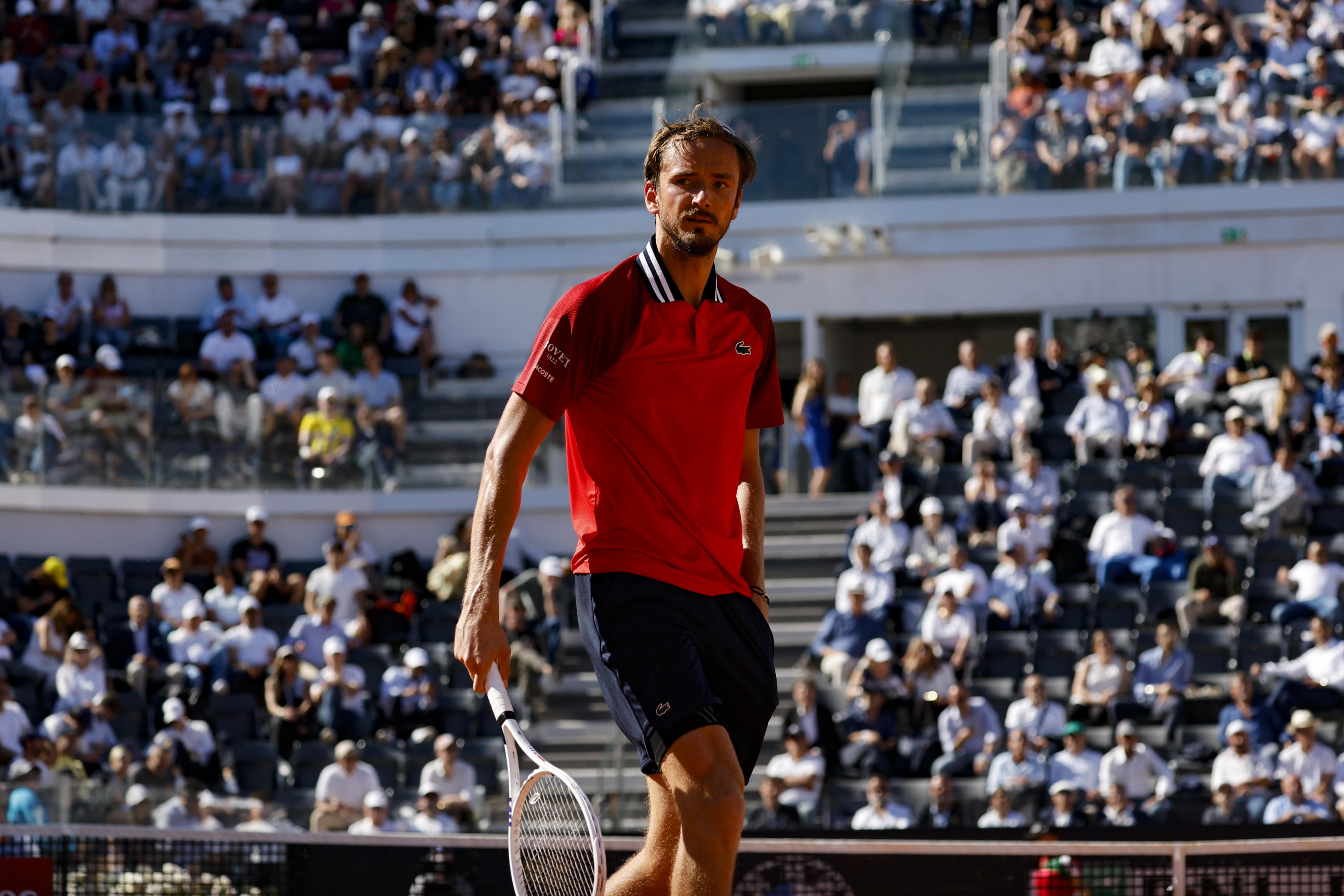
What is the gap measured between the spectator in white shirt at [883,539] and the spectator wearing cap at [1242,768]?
13.3 feet

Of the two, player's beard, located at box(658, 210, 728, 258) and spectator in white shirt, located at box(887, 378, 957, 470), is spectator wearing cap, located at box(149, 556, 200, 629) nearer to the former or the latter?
spectator in white shirt, located at box(887, 378, 957, 470)

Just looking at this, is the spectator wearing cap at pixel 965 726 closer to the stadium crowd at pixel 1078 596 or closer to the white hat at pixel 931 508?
the stadium crowd at pixel 1078 596

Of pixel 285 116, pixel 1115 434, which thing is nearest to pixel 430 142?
pixel 285 116

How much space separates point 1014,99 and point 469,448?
695 cm

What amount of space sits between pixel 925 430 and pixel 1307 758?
19.7 ft

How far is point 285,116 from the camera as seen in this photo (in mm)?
23312

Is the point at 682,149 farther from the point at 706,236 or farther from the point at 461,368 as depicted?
the point at 461,368

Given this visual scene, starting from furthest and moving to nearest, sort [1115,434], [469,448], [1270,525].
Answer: [469,448]
[1115,434]
[1270,525]

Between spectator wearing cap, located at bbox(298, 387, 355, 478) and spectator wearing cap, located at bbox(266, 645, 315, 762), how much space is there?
3546 millimetres

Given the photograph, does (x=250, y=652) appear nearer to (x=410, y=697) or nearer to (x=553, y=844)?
(x=410, y=697)

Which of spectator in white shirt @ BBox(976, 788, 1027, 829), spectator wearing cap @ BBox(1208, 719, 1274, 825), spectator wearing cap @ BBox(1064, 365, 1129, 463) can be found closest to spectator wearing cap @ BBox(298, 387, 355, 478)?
spectator wearing cap @ BBox(1064, 365, 1129, 463)

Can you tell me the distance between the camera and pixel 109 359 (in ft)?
71.9

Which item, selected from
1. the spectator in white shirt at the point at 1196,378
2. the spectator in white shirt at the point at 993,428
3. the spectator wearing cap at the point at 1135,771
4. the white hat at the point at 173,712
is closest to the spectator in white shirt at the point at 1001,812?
the spectator wearing cap at the point at 1135,771

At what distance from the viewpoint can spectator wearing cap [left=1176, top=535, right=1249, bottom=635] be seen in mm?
16500
